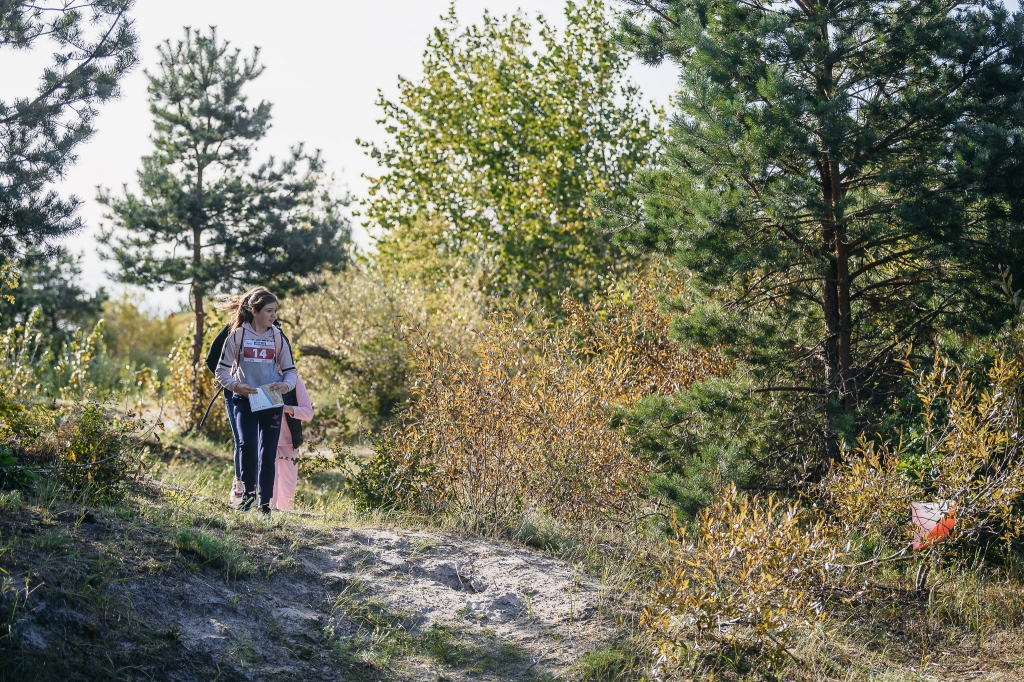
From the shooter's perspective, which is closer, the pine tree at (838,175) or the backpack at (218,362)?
the pine tree at (838,175)

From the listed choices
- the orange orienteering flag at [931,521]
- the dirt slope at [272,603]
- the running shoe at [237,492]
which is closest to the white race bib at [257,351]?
the running shoe at [237,492]

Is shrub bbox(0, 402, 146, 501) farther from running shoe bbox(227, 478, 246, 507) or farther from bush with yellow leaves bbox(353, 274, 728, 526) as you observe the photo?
bush with yellow leaves bbox(353, 274, 728, 526)

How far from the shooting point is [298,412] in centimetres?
662

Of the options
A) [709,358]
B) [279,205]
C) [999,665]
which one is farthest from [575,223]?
[999,665]

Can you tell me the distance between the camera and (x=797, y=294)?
6840mm

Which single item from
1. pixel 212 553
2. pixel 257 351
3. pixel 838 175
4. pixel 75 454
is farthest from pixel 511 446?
pixel 838 175

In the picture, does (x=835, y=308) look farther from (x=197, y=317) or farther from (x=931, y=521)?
(x=197, y=317)

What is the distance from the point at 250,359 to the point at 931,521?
4.45 m

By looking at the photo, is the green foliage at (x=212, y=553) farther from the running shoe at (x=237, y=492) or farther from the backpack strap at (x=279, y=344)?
the backpack strap at (x=279, y=344)

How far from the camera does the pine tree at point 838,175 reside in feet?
20.1

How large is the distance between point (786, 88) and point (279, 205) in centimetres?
808

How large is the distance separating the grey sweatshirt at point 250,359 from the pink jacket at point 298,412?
20cm

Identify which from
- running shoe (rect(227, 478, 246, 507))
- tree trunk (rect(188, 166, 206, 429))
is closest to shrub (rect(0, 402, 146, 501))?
running shoe (rect(227, 478, 246, 507))

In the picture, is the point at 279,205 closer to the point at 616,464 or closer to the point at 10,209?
the point at 10,209
